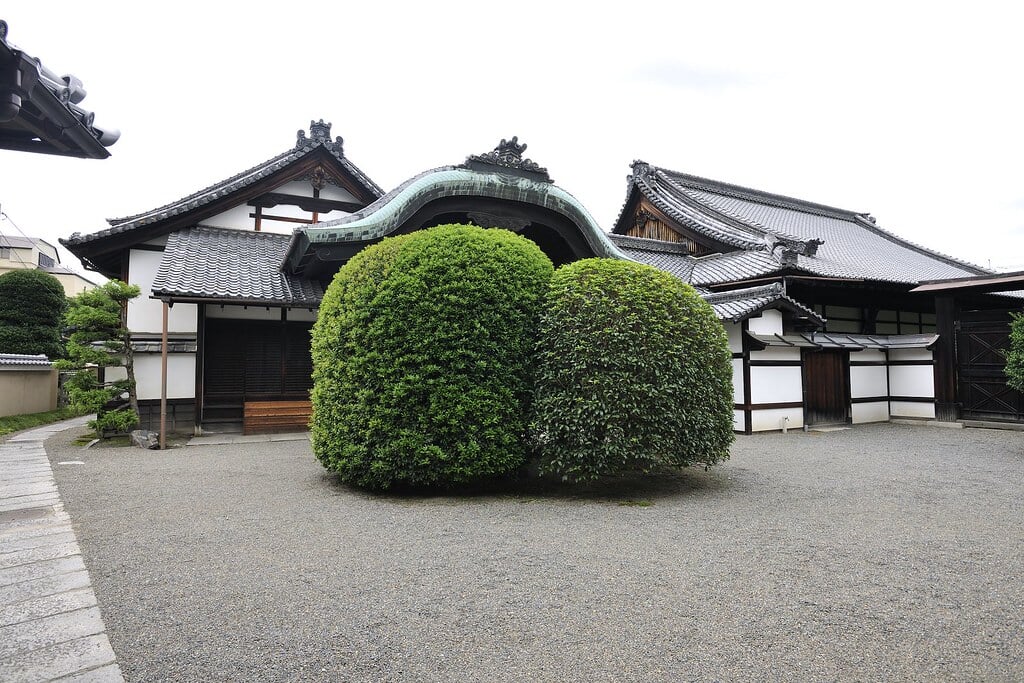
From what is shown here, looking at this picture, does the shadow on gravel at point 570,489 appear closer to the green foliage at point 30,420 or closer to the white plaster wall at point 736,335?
the white plaster wall at point 736,335

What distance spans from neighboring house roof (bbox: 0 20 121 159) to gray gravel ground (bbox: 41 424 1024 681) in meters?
2.62

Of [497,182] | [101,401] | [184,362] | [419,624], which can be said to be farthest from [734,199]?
[419,624]

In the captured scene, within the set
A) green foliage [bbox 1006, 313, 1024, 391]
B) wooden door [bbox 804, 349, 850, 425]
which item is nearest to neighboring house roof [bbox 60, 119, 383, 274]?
wooden door [bbox 804, 349, 850, 425]

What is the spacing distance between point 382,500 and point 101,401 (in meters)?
7.29

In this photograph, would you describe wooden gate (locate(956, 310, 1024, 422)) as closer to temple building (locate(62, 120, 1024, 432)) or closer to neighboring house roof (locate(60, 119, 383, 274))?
temple building (locate(62, 120, 1024, 432))

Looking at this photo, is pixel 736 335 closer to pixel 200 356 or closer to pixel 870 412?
pixel 870 412

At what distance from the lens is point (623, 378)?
232 inches

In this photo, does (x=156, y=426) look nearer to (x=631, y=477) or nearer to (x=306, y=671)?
(x=631, y=477)

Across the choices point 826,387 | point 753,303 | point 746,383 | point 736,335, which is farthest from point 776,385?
point 826,387

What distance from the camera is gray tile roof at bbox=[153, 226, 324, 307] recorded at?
10.0 meters

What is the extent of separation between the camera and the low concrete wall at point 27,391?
14.6m

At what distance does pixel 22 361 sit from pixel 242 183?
8.42m

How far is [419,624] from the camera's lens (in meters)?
3.02

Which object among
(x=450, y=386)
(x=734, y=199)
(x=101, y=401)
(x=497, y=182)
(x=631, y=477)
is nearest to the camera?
(x=450, y=386)
